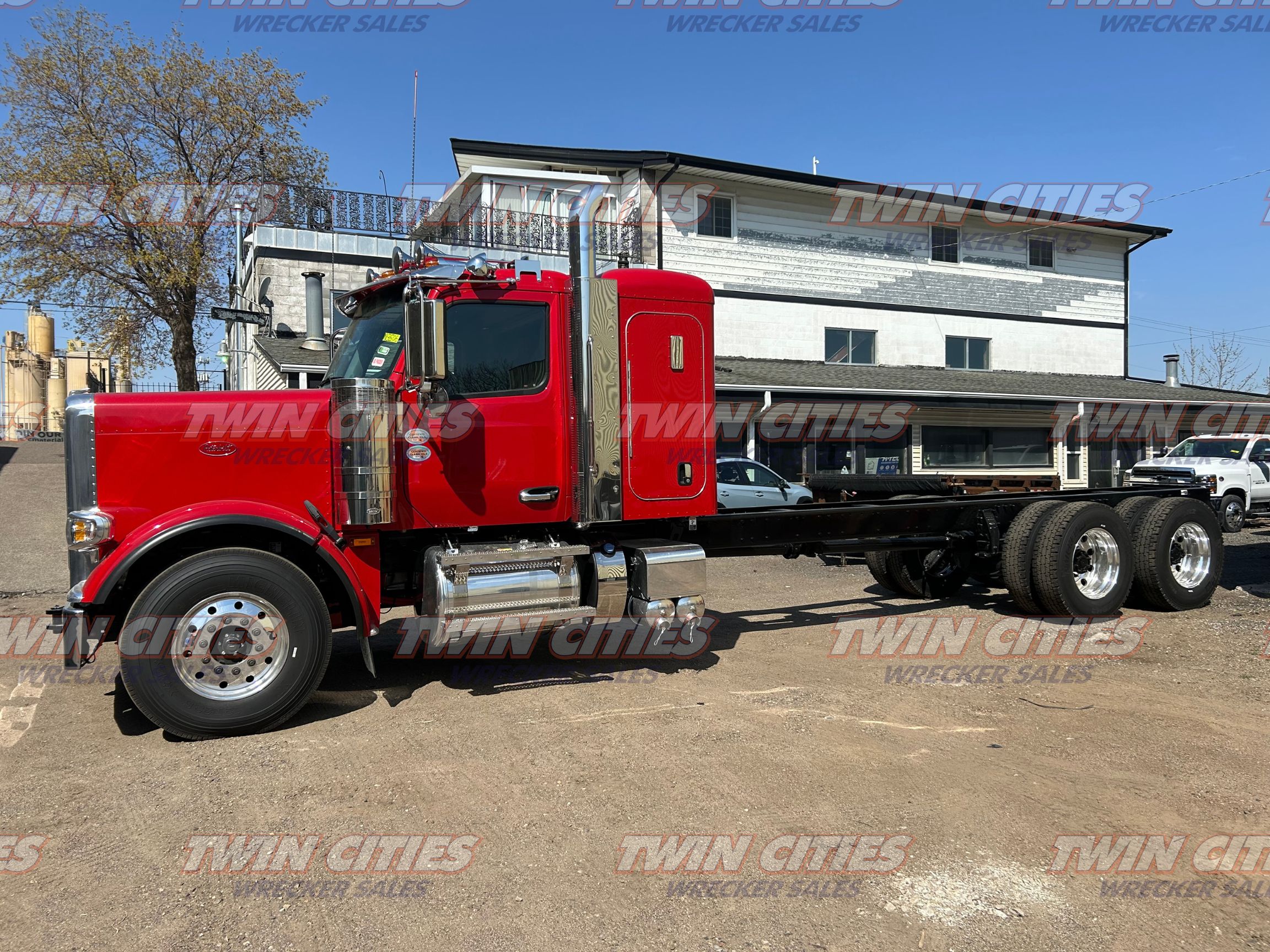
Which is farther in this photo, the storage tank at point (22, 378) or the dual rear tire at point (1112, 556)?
the storage tank at point (22, 378)

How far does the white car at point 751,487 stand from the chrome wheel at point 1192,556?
7.70 metres

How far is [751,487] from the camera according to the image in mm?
16219

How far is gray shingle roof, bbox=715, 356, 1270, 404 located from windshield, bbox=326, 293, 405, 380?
1254cm

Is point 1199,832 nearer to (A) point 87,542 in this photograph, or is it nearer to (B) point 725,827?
(B) point 725,827

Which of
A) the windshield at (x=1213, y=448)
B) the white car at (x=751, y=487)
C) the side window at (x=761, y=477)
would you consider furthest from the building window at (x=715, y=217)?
the windshield at (x=1213, y=448)

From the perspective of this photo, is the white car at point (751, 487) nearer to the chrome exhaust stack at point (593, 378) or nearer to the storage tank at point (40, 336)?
the chrome exhaust stack at point (593, 378)

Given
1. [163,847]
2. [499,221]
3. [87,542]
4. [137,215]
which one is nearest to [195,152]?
[137,215]

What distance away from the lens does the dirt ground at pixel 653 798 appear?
3.03 meters

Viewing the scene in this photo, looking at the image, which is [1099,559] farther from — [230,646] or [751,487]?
[751,487]

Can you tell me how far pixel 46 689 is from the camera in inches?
243

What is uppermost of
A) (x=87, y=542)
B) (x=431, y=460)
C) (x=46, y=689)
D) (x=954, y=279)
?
(x=954, y=279)

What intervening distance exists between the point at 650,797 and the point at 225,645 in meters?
2.65

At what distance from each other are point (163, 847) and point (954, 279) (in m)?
25.3

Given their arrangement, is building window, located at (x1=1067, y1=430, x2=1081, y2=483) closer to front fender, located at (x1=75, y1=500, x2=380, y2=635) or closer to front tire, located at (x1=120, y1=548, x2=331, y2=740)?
front fender, located at (x1=75, y1=500, x2=380, y2=635)
